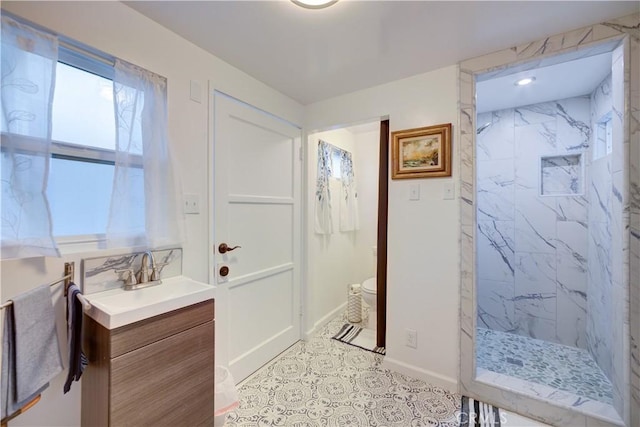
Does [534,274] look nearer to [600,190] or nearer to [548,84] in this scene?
[600,190]

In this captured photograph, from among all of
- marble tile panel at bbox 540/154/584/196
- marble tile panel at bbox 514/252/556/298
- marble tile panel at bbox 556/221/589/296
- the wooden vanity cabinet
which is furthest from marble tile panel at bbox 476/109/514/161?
the wooden vanity cabinet

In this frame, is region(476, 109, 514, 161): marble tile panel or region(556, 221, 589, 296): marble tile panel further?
region(476, 109, 514, 161): marble tile panel

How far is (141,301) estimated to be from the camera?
1.19m

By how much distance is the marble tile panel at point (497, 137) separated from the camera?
2.77 m

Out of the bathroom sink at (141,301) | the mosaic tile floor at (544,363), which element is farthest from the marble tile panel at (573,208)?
the bathroom sink at (141,301)

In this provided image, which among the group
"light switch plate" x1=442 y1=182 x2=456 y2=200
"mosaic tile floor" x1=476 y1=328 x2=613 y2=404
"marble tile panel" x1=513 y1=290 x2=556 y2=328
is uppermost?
"light switch plate" x1=442 y1=182 x2=456 y2=200

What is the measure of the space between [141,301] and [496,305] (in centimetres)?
316

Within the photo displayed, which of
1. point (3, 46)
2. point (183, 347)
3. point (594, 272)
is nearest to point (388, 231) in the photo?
point (183, 347)

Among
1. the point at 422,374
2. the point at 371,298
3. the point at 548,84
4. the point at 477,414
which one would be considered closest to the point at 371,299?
the point at 371,298

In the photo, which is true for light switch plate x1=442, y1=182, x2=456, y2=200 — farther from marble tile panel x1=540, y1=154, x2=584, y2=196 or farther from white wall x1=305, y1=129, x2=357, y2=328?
marble tile panel x1=540, y1=154, x2=584, y2=196

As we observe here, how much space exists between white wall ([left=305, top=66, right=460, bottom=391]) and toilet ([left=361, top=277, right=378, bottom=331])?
446 mm

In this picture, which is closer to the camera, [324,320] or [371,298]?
[371,298]

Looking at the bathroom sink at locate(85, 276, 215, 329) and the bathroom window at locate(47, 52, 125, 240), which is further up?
the bathroom window at locate(47, 52, 125, 240)

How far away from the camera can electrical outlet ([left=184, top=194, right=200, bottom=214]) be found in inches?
63.9
